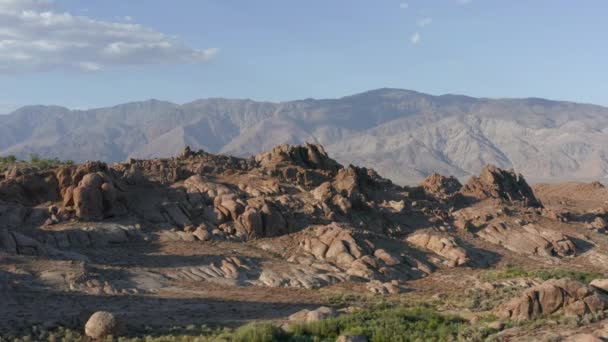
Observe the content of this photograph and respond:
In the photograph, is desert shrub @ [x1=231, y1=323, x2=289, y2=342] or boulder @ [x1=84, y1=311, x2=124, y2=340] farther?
boulder @ [x1=84, y1=311, x2=124, y2=340]

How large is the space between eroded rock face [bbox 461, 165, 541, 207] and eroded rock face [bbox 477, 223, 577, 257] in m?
8.09

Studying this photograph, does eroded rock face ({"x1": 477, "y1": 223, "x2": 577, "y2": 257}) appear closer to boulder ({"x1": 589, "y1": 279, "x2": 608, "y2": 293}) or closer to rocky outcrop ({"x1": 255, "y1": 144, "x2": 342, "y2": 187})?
rocky outcrop ({"x1": 255, "y1": 144, "x2": 342, "y2": 187})

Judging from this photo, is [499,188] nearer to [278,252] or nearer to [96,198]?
[278,252]

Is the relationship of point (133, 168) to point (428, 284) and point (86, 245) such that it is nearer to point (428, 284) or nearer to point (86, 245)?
point (86, 245)

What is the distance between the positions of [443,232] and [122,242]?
19935 mm

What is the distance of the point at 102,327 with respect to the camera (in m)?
22.6

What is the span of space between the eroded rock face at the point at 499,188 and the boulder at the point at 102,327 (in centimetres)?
3751

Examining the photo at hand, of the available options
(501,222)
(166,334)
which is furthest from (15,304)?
(501,222)

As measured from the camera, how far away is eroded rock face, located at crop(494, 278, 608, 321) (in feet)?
80.2

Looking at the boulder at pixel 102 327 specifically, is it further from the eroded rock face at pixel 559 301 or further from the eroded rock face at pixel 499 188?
the eroded rock face at pixel 499 188

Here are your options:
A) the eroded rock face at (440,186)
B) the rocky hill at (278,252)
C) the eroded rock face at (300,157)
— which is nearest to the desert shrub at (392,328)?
the rocky hill at (278,252)

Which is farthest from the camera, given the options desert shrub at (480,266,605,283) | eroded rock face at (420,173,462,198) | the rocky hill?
eroded rock face at (420,173,462,198)

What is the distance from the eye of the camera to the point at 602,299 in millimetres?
24688

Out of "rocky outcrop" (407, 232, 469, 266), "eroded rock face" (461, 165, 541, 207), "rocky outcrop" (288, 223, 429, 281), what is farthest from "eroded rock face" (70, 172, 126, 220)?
"eroded rock face" (461, 165, 541, 207)
